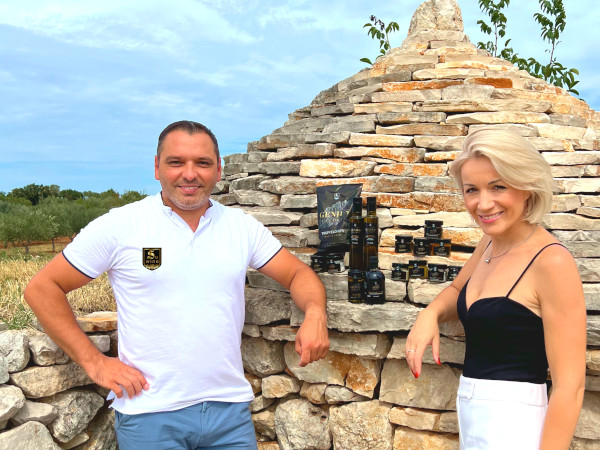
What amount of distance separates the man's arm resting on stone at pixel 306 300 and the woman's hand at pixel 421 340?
0.40 metres

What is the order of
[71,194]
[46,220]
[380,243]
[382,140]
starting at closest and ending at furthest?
[380,243] → [382,140] → [46,220] → [71,194]

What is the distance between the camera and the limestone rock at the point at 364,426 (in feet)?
9.43

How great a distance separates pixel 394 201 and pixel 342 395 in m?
1.38

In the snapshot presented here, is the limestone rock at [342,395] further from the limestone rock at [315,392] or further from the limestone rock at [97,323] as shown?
the limestone rock at [97,323]

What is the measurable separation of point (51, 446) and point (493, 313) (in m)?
2.35

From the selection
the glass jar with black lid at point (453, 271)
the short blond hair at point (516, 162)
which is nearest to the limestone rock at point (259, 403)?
the glass jar with black lid at point (453, 271)

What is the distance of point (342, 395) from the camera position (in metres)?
2.94

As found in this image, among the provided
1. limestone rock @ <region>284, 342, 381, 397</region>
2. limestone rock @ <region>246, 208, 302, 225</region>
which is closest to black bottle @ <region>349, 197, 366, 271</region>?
limestone rock @ <region>284, 342, 381, 397</region>

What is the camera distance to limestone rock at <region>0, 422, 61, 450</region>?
267 cm

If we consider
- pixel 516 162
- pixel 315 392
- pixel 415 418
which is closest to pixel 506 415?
pixel 516 162

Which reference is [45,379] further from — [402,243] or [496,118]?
[496,118]

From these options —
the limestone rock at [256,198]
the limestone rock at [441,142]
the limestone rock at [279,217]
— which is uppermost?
the limestone rock at [441,142]

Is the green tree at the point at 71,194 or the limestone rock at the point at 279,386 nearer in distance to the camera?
the limestone rock at the point at 279,386

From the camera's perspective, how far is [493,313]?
1812 mm
